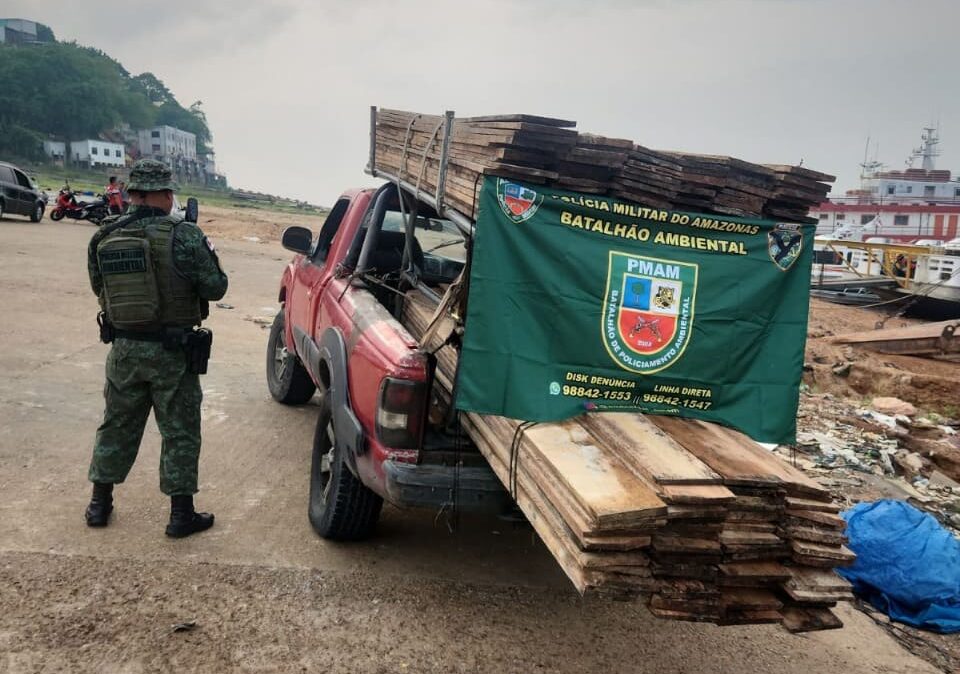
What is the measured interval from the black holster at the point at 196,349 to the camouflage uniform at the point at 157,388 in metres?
0.04

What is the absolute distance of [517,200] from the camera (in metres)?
3.30

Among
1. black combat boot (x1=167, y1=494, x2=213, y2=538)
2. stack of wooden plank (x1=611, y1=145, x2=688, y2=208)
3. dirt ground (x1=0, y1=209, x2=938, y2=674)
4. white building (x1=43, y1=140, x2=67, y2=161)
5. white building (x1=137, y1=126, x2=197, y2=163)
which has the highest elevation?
white building (x1=137, y1=126, x2=197, y2=163)

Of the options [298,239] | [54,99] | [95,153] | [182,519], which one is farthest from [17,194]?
[54,99]

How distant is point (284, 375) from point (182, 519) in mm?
2553

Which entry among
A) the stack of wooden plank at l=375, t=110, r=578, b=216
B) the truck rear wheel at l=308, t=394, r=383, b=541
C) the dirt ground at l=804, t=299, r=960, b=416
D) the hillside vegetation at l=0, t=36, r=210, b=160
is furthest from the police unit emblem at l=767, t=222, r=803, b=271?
the hillside vegetation at l=0, t=36, r=210, b=160

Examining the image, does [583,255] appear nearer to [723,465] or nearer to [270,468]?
[723,465]

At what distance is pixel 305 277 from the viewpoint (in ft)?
19.1

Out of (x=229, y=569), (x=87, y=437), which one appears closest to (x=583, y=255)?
(x=229, y=569)

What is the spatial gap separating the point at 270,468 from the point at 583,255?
304cm

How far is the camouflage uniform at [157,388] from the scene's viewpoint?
4145 millimetres

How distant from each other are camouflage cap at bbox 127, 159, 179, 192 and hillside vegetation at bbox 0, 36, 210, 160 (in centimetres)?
8532

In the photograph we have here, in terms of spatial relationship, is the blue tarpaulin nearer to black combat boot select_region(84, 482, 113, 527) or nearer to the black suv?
black combat boot select_region(84, 482, 113, 527)

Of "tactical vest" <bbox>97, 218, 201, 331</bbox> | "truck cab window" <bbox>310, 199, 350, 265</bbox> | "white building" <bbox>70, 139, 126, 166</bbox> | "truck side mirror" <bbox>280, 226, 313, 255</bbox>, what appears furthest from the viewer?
"white building" <bbox>70, 139, 126, 166</bbox>

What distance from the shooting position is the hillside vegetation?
7800 centimetres
